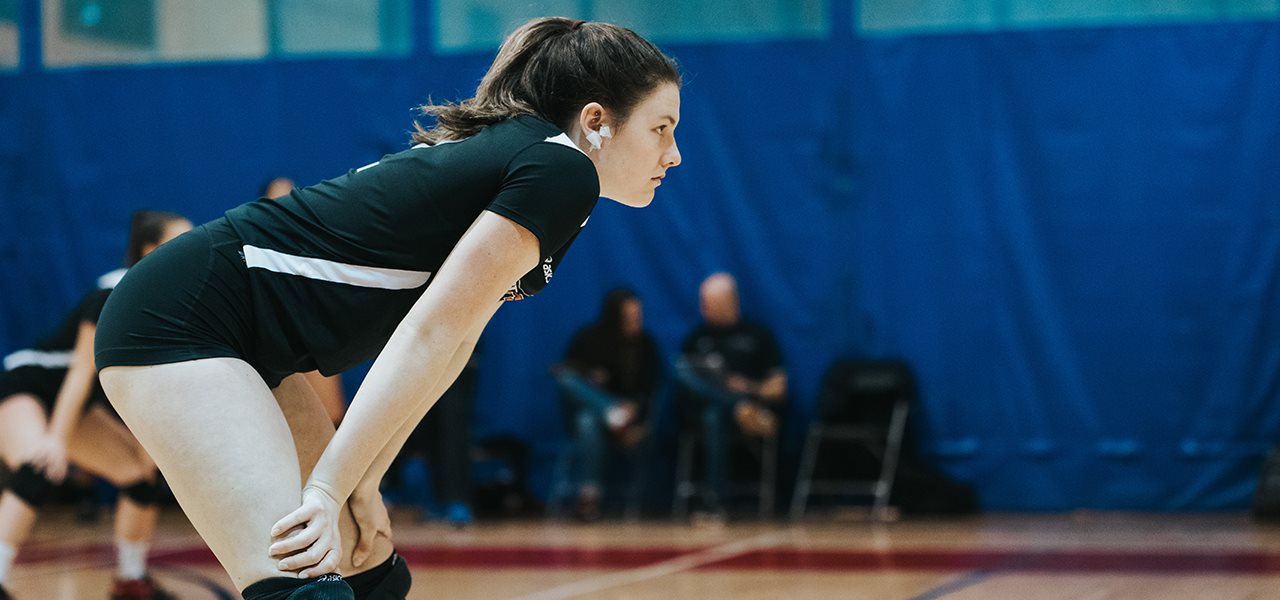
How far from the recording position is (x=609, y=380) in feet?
27.3

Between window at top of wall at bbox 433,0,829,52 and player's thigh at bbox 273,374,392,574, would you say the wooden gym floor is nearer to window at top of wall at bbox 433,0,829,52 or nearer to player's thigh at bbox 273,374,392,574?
player's thigh at bbox 273,374,392,574

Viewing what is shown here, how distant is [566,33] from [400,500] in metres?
7.32

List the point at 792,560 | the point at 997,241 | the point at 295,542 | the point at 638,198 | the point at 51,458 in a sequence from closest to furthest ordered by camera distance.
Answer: the point at 295,542
the point at 638,198
the point at 51,458
the point at 792,560
the point at 997,241

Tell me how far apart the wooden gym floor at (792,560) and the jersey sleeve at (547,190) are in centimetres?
318

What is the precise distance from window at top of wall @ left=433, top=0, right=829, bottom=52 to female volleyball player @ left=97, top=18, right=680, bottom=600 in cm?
667

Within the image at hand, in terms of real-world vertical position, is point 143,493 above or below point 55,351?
below

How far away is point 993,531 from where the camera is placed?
23.7 ft

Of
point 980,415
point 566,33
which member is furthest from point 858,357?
point 566,33

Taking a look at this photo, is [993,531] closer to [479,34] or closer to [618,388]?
[618,388]

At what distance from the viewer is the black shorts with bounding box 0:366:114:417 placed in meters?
4.84

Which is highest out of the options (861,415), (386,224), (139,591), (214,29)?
(214,29)

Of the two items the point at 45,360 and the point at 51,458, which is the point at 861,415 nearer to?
the point at 45,360

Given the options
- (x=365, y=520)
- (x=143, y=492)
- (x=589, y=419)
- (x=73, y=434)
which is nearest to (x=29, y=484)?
(x=73, y=434)

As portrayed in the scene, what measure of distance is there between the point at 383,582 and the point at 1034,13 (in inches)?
280
